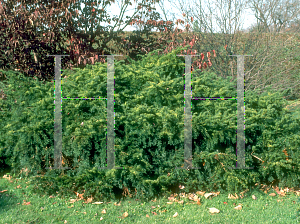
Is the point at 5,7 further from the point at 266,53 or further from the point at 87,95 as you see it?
the point at 266,53

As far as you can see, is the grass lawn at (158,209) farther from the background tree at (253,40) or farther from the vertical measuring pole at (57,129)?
the background tree at (253,40)

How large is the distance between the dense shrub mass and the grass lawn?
0.15m

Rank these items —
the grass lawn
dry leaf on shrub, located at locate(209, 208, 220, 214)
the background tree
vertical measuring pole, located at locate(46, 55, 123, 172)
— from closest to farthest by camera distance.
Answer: the grass lawn
dry leaf on shrub, located at locate(209, 208, 220, 214)
vertical measuring pole, located at locate(46, 55, 123, 172)
the background tree

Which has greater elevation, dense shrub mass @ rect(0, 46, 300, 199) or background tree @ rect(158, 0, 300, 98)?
background tree @ rect(158, 0, 300, 98)

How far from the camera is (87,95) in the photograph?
3.64m

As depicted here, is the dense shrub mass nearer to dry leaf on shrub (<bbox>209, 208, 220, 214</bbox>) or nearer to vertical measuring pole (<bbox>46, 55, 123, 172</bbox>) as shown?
vertical measuring pole (<bbox>46, 55, 123, 172</bbox>)

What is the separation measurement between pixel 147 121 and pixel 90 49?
3.47 m

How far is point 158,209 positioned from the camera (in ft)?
11.1

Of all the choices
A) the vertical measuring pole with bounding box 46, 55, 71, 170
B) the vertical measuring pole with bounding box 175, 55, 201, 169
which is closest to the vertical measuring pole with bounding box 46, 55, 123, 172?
the vertical measuring pole with bounding box 46, 55, 71, 170

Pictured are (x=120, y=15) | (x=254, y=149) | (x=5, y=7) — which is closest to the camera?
(x=254, y=149)

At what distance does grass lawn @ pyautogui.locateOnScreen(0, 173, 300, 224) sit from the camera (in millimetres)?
3156

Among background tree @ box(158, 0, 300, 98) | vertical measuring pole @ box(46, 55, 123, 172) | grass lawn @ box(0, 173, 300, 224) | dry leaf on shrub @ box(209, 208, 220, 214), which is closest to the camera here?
grass lawn @ box(0, 173, 300, 224)

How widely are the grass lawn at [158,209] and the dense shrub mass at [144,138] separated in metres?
0.15

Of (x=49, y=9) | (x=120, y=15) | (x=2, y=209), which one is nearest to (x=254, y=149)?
(x=2, y=209)
